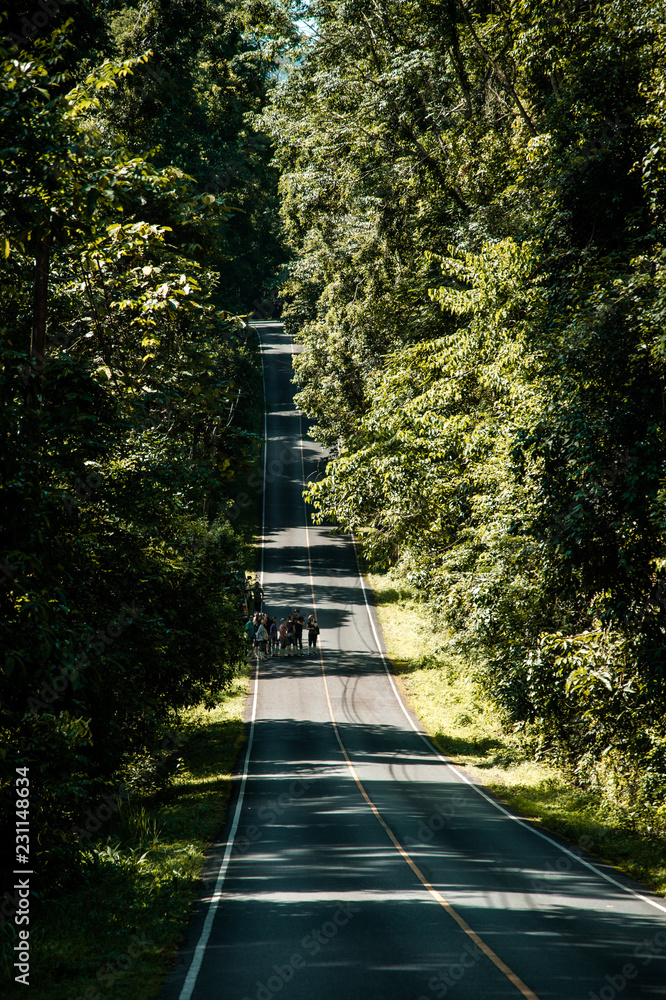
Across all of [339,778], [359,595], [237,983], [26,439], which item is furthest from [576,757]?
[359,595]

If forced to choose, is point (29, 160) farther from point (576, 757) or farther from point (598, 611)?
point (576, 757)

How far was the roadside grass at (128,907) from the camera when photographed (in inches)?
303

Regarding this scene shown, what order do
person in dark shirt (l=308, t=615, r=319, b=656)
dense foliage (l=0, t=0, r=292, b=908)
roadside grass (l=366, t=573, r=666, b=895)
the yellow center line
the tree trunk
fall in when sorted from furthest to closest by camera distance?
1. person in dark shirt (l=308, t=615, r=319, b=656)
2. roadside grass (l=366, t=573, r=666, b=895)
3. the tree trunk
4. the yellow center line
5. dense foliage (l=0, t=0, r=292, b=908)

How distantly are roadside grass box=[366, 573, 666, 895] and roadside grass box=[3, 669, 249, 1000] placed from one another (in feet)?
21.6

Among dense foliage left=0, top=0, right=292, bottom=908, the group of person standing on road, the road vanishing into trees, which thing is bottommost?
the group of person standing on road

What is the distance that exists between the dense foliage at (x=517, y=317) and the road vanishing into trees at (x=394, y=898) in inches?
117

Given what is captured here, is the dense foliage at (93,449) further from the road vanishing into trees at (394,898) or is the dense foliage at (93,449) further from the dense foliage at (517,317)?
the dense foliage at (517,317)

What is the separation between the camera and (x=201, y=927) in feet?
30.3

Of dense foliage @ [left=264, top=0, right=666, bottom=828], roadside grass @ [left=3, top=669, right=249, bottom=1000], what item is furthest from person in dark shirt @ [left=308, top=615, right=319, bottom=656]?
roadside grass @ [left=3, top=669, right=249, bottom=1000]

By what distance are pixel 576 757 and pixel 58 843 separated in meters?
12.9

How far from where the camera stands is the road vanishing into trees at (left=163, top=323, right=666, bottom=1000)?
7.78 metres

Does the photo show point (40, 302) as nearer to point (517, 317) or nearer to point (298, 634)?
point (517, 317)

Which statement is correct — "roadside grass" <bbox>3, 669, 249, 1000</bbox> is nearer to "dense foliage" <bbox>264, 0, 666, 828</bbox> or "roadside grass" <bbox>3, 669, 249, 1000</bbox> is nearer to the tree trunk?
the tree trunk

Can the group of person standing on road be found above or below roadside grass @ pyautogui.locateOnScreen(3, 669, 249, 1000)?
below
